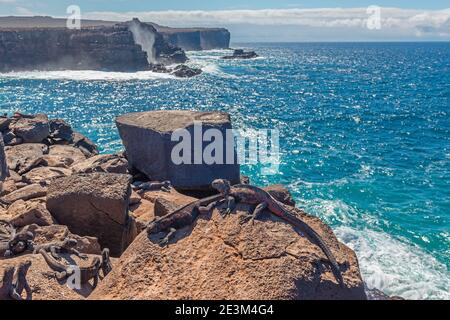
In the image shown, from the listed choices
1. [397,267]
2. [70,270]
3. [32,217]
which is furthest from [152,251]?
[397,267]

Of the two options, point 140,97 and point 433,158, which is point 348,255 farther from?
point 140,97

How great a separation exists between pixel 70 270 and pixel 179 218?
6.28 ft

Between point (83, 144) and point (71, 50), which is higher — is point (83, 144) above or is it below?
below

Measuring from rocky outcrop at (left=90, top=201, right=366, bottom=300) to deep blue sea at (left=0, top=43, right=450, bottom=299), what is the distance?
26.2ft

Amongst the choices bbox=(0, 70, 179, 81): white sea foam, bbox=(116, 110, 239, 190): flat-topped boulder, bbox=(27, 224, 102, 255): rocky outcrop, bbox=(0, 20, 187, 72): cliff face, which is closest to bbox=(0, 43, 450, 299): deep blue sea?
bbox=(0, 70, 179, 81): white sea foam

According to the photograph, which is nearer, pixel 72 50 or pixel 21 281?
pixel 21 281

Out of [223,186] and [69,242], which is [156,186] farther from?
[223,186]

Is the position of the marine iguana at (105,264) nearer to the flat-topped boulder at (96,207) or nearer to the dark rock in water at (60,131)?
the flat-topped boulder at (96,207)

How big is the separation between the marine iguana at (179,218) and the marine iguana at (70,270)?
4.08 ft

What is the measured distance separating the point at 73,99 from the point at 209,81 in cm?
2397

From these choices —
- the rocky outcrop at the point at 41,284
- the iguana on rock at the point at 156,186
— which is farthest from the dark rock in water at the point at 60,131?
the rocky outcrop at the point at 41,284

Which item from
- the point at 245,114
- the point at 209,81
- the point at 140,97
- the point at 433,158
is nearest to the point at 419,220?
the point at 433,158

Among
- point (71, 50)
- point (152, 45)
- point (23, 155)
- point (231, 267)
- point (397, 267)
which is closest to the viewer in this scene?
point (231, 267)

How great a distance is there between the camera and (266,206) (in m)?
7.73
